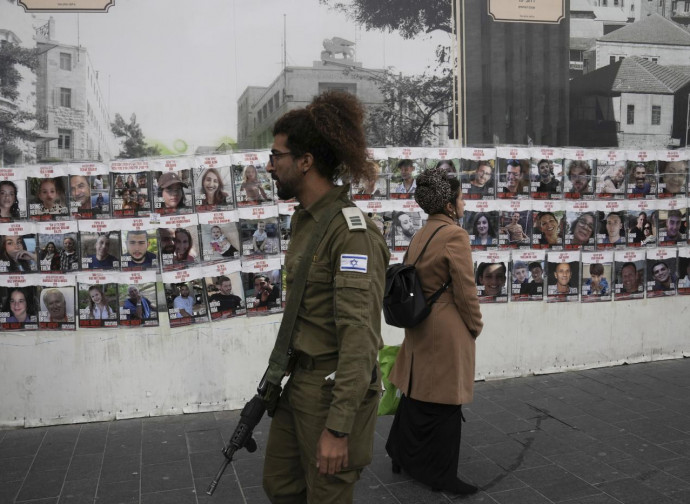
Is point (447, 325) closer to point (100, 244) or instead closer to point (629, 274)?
point (100, 244)

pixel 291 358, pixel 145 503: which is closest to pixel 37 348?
pixel 145 503

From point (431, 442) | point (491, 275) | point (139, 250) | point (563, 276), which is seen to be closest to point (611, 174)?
point (563, 276)

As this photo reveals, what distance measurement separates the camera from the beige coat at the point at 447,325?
13.1 feet

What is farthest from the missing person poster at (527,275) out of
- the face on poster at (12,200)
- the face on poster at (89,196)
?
the face on poster at (12,200)

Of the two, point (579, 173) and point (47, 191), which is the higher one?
point (579, 173)

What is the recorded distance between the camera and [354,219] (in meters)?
2.59

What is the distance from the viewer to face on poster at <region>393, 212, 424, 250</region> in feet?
18.7

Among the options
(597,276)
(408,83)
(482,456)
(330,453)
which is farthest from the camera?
(597,276)

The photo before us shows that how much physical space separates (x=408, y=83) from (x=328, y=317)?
12.1 feet

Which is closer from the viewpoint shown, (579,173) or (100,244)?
(100,244)

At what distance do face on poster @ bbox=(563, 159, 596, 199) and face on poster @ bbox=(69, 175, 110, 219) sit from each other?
3.88 m

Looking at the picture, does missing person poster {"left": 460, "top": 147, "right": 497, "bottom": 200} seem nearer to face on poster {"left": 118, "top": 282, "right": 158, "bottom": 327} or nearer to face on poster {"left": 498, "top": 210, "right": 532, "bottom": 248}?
face on poster {"left": 498, "top": 210, "right": 532, "bottom": 248}

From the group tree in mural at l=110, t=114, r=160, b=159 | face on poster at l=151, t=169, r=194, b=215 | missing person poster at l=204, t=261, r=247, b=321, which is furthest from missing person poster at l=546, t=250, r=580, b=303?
tree in mural at l=110, t=114, r=160, b=159

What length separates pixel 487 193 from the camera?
5938 mm
